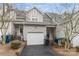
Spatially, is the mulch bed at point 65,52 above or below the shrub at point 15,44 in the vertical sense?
below

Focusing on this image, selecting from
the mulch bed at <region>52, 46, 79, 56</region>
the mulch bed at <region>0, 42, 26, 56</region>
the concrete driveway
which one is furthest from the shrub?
the mulch bed at <region>52, 46, 79, 56</region>

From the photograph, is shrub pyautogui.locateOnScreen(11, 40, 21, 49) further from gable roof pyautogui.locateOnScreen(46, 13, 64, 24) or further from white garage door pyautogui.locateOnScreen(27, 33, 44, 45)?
gable roof pyautogui.locateOnScreen(46, 13, 64, 24)

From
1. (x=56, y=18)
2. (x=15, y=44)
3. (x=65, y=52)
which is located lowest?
(x=65, y=52)

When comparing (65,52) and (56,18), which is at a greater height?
(56,18)

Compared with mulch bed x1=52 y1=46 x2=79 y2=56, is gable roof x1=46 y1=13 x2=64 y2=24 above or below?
above

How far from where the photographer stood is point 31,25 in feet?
8.91

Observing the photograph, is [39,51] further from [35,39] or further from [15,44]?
[15,44]

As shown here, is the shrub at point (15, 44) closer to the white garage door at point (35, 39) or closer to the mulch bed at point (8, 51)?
the mulch bed at point (8, 51)

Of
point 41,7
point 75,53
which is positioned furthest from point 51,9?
point 75,53

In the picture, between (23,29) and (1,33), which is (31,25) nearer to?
(23,29)

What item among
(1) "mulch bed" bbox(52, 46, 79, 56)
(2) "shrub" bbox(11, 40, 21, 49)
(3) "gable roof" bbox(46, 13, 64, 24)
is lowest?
(1) "mulch bed" bbox(52, 46, 79, 56)

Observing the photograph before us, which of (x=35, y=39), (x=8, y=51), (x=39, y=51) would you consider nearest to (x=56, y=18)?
(x=35, y=39)

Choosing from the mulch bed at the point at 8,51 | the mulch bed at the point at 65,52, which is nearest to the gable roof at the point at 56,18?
the mulch bed at the point at 65,52

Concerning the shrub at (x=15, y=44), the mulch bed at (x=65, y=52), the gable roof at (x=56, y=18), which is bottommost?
the mulch bed at (x=65, y=52)
